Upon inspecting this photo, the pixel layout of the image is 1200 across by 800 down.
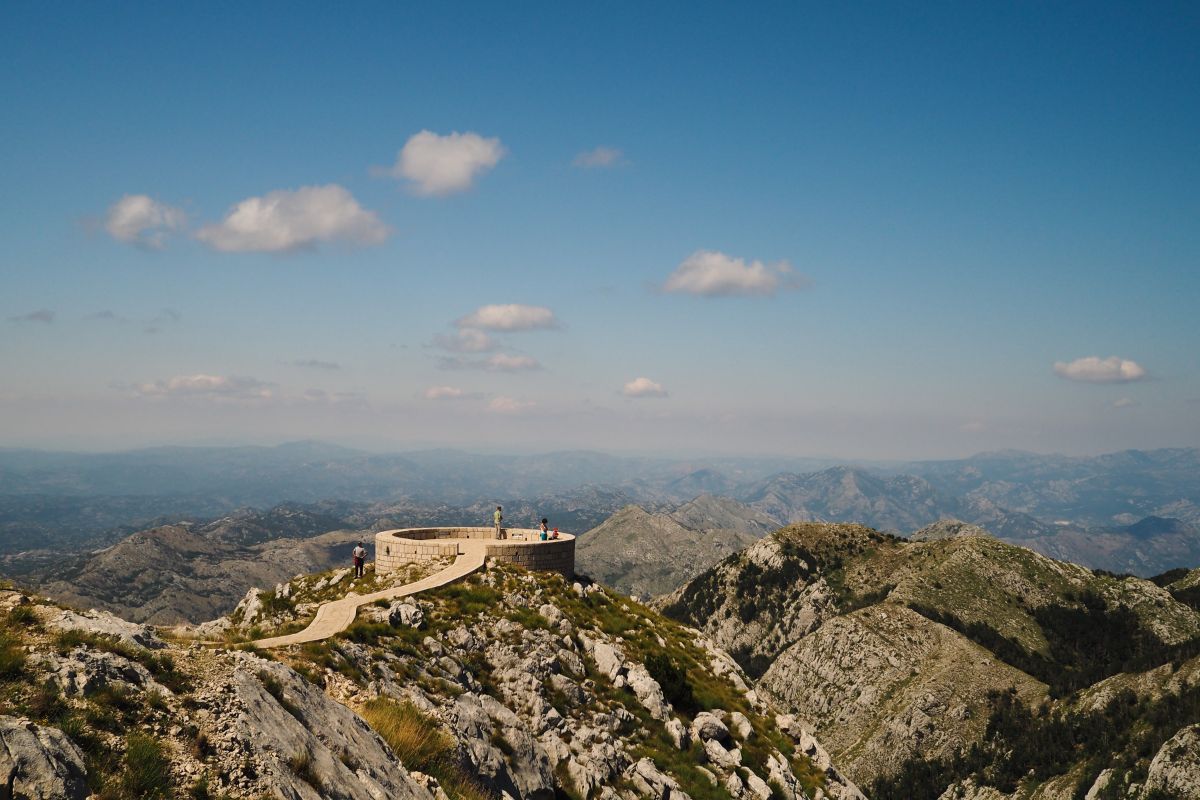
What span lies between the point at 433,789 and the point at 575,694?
1687 cm

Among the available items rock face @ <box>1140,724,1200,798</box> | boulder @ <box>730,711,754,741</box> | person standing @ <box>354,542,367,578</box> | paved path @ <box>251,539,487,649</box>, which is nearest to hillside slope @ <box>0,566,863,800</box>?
boulder @ <box>730,711,754,741</box>

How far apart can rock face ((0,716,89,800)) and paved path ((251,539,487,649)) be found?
13.7m

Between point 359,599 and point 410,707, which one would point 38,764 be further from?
point 359,599

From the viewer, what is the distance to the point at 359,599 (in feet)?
128

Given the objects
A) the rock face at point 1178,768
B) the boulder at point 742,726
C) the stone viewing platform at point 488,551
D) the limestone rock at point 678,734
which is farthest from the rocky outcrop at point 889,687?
the limestone rock at point 678,734

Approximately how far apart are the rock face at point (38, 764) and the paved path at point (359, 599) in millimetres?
13650

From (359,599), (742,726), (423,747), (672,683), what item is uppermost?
(359,599)

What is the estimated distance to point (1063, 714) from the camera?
150375mm

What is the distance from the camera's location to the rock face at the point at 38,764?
11617 mm

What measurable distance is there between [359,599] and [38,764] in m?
27.5

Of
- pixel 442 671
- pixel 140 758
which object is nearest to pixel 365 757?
pixel 140 758

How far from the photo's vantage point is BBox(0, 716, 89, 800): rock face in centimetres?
1162

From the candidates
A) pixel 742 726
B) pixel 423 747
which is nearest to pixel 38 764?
pixel 423 747

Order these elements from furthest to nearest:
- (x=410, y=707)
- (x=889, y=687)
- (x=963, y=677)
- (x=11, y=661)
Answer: (x=889, y=687)
(x=963, y=677)
(x=410, y=707)
(x=11, y=661)
